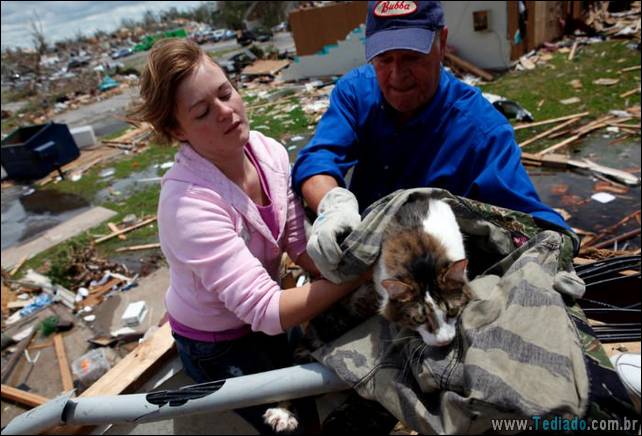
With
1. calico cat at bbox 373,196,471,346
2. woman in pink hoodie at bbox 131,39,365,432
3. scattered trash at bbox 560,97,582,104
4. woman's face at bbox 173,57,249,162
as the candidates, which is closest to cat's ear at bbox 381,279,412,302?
calico cat at bbox 373,196,471,346

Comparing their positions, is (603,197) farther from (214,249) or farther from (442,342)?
(214,249)

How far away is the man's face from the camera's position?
2.12 metres

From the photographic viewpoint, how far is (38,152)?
11.8 meters

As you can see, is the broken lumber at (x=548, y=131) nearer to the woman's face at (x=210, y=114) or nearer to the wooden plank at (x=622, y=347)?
the wooden plank at (x=622, y=347)

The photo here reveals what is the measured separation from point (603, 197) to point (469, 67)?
8.93 meters

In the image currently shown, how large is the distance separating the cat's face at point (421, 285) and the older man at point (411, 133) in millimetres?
257

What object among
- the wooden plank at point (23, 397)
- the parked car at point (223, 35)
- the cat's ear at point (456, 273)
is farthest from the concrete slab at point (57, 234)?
the parked car at point (223, 35)

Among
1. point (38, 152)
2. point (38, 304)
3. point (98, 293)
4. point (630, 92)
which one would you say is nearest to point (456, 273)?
point (98, 293)

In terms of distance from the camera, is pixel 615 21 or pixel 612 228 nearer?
pixel 612 228

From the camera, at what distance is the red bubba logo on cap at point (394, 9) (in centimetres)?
210

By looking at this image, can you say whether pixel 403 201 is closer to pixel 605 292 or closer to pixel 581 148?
pixel 605 292

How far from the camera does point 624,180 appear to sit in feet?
21.3

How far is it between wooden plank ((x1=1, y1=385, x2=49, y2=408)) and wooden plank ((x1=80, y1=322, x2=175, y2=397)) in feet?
7.05

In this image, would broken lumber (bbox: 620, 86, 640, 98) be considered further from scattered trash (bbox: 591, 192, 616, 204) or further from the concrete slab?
the concrete slab
